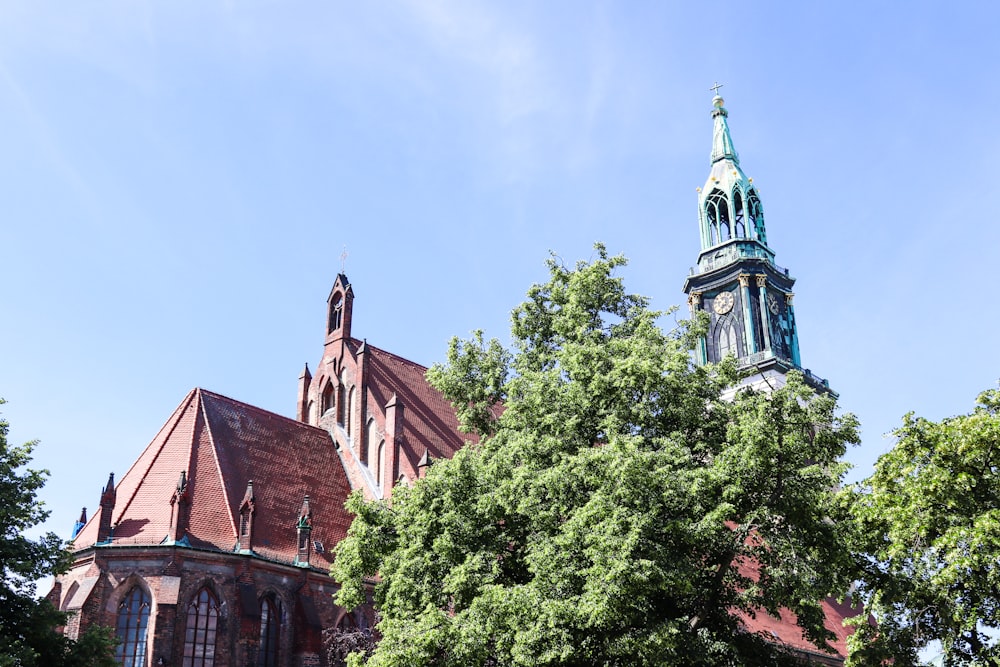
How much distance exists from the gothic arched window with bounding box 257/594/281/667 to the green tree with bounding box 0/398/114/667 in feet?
21.0

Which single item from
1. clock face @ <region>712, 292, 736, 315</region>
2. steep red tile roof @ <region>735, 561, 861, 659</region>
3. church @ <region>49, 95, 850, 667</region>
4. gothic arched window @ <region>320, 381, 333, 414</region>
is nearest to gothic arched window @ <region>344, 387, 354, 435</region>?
church @ <region>49, 95, 850, 667</region>

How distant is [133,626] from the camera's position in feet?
89.1

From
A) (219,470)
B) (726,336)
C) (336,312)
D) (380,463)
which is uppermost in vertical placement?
(726,336)

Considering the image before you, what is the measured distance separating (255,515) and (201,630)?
4.20m

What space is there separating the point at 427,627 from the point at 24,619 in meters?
9.63

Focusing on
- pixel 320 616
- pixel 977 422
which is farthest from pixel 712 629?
pixel 320 616

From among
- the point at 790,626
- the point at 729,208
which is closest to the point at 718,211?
the point at 729,208

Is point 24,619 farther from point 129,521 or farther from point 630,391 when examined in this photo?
point 630,391

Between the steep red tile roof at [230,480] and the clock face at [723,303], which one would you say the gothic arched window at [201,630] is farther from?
the clock face at [723,303]

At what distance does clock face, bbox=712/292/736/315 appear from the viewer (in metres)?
50.4

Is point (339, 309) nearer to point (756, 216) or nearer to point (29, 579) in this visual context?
point (29, 579)

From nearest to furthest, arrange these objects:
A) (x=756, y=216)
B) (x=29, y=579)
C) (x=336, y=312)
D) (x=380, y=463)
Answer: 1. (x=29, y=579)
2. (x=380, y=463)
3. (x=336, y=312)
4. (x=756, y=216)

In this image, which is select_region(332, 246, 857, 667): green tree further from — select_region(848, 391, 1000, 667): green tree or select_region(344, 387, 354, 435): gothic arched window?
select_region(344, 387, 354, 435): gothic arched window

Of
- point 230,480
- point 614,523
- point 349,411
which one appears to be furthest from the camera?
point 349,411
